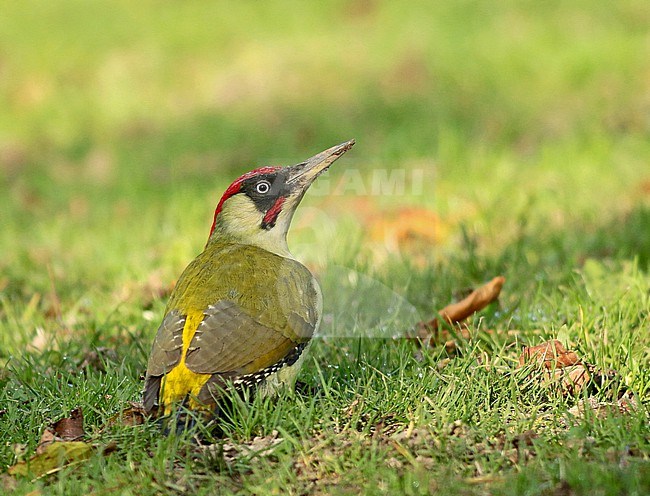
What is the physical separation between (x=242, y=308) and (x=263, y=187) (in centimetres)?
63

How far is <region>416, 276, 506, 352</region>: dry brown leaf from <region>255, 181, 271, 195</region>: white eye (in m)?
0.91

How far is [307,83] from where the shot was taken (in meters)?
9.25

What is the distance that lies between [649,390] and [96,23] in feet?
29.5

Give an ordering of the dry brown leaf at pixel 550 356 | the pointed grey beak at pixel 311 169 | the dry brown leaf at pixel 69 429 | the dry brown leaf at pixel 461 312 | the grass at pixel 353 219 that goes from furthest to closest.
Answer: the dry brown leaf at pixel 461 312, the pointed grey beak at pixel 311 169, the dry brown leaf at pixel 550 356, the dry brown leaf at pixel 69 429, the grass at pixel 353 219

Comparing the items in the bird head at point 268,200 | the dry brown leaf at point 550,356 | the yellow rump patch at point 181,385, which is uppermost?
the bird head at point 268,200

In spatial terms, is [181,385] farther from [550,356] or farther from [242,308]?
[550,356]

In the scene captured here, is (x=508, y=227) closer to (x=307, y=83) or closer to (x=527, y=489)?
(x=527, y=489)

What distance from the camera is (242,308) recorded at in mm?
3295

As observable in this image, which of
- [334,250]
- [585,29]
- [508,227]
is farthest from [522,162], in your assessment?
[585,29]

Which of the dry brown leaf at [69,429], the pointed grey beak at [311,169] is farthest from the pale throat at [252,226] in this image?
the dry brown leaf at [69,429]

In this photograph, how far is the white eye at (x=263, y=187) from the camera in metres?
3.74

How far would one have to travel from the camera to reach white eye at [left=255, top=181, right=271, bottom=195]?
3.74 meters

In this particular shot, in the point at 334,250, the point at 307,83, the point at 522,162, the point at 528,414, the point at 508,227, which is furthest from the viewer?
the point at 307,83

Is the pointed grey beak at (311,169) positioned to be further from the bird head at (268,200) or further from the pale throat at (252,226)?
the pale throat at (252,226)
